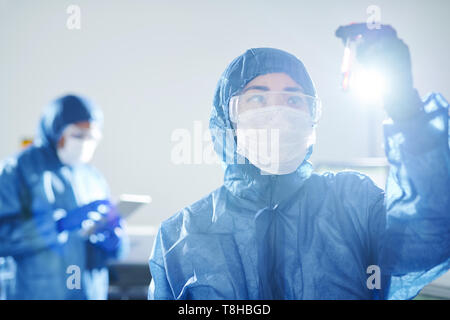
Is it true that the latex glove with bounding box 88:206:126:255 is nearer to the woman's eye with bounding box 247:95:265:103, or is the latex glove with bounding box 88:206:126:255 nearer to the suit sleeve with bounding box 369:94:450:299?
the woman's eye with bounding box 247:95:265:103

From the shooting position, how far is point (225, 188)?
36.7 inches

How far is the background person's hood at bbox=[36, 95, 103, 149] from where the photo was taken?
125cm

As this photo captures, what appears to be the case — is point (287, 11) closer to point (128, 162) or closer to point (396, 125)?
point (396, 125)

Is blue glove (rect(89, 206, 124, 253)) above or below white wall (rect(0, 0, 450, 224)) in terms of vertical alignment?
below

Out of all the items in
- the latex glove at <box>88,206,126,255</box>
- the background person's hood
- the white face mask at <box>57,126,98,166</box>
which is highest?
the background person's hood

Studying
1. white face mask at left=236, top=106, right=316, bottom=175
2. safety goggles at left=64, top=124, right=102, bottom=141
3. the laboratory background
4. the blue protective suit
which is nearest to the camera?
white face mask at left=236, top=106, right=316, bottom=175

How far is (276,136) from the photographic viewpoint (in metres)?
0.89

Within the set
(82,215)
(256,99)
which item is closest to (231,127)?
(256,99)

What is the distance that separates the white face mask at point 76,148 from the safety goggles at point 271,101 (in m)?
0.66

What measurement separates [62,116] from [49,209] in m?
0.32

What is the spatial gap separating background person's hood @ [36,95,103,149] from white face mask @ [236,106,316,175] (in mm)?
517

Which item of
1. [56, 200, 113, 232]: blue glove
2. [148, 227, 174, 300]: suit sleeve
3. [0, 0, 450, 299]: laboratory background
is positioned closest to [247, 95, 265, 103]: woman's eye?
[0, 0, 450, 299]: laboratory background
